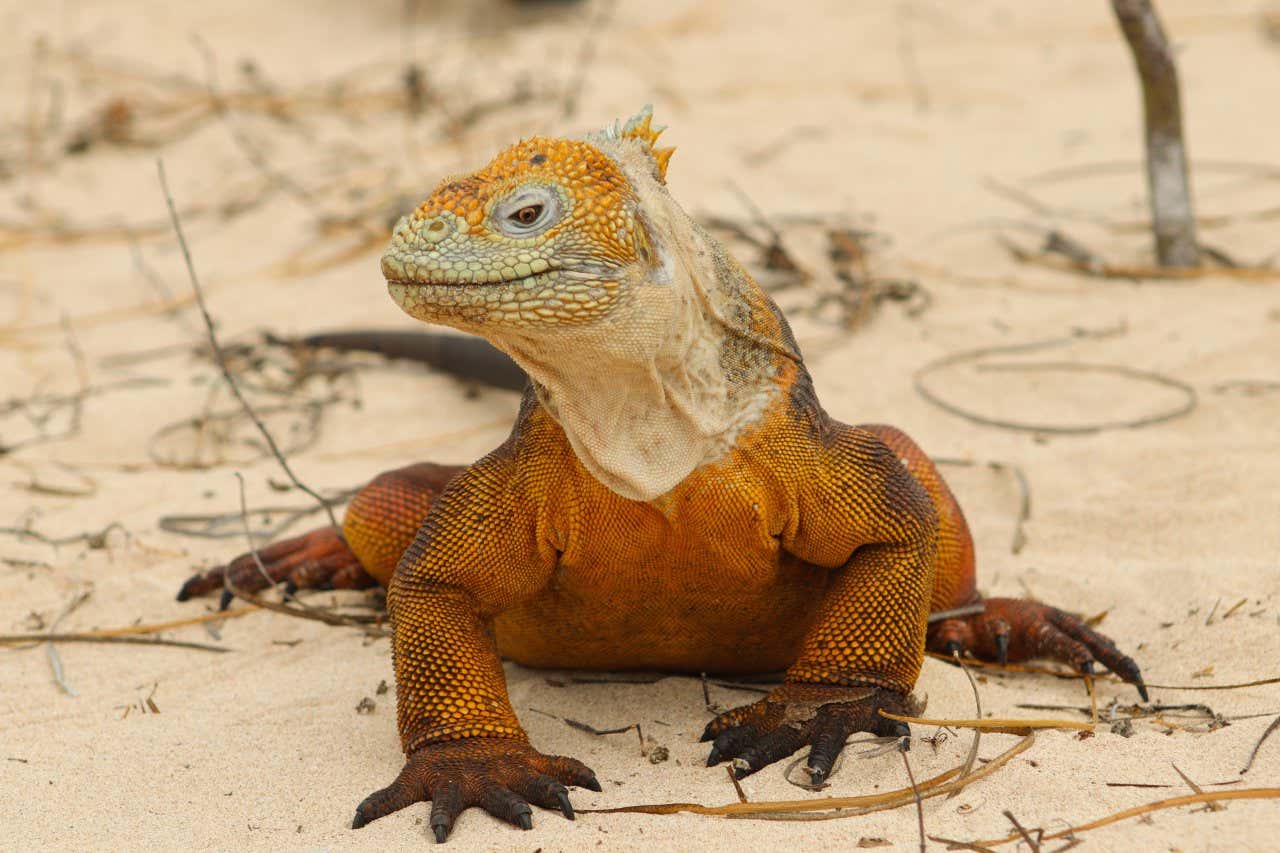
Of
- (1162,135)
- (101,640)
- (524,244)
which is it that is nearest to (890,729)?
(524,244)

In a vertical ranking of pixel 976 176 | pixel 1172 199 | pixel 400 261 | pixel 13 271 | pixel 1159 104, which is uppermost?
pixel 400 261

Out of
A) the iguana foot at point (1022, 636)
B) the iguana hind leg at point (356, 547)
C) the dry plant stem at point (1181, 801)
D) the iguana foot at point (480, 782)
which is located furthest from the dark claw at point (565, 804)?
the iguana foot at point (1022, 636)

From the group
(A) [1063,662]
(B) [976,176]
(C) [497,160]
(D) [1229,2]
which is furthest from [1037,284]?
(D) [1229,2]

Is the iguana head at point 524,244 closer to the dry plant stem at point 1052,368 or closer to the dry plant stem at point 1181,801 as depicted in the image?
the dry plant stem at point 1181,801

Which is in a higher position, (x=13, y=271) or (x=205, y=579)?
(x=205, y=579)

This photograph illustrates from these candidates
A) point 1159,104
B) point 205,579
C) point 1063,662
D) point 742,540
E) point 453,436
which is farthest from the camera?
point 1159,104

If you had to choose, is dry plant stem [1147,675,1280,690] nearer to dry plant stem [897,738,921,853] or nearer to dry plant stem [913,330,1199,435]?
dry plant stem [897,738,921,853]

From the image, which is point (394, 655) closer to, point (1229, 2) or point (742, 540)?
point (742, 540)

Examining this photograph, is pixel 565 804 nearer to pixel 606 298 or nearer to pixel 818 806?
pixel 818 806
